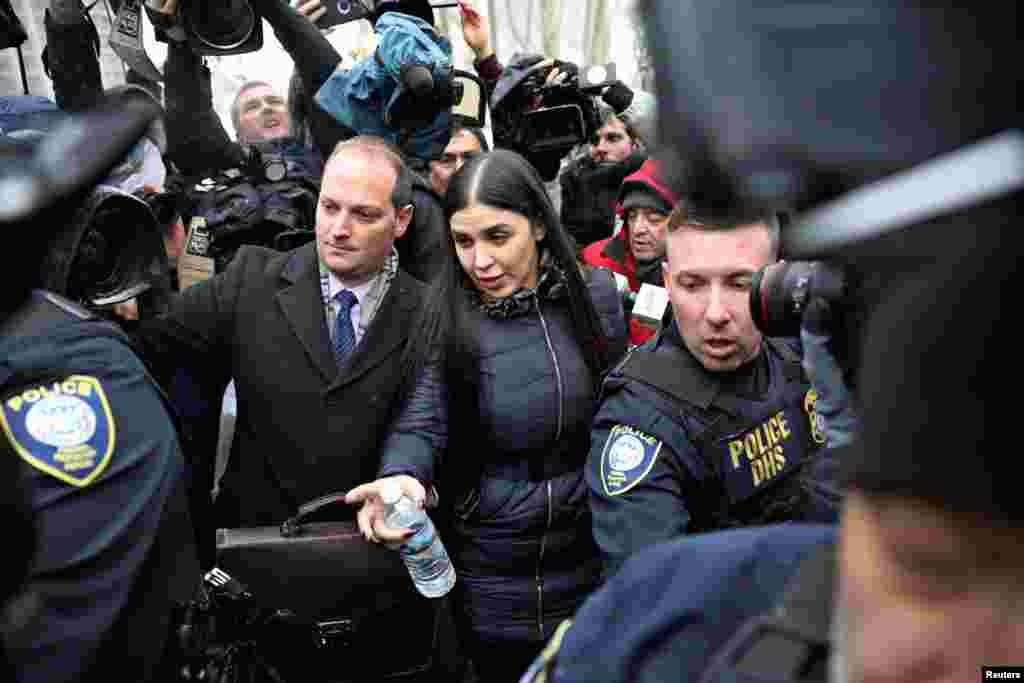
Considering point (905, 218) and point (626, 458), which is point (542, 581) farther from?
point (905, 218)

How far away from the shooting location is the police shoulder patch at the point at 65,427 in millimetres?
1974

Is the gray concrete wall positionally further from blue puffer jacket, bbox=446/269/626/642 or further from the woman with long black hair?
blue puffer jacket, bbox=446/269/626/642

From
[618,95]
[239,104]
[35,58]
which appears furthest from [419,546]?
[35,58]

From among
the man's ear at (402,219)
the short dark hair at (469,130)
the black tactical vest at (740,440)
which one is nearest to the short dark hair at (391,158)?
the man's ear at (402,219)

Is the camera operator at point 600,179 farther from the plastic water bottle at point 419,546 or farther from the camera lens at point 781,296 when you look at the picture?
the camera lens at point 781,296

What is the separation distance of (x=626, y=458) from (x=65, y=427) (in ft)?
3.82

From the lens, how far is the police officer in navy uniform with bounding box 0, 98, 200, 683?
1.97m

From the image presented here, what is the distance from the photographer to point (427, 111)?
4059 millimetres

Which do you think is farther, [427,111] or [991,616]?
[427,111]

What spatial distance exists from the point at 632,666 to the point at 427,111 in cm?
315

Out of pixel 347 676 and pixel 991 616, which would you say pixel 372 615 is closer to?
pixel 347 676

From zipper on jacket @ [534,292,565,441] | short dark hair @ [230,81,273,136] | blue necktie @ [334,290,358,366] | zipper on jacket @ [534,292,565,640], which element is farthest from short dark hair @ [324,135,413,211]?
short dark hair @ [230,81,273,136]

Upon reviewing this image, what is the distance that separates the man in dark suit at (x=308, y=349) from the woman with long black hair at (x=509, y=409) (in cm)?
15

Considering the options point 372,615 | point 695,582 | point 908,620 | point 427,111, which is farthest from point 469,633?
point 908,620
